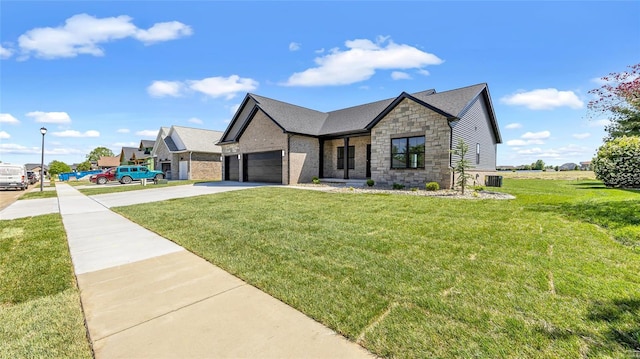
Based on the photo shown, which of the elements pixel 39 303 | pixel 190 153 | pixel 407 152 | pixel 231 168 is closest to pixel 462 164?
pixel 407 152

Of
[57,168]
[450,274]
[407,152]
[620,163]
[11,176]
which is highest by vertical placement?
[407,152]

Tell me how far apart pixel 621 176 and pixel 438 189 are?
1205 centimetres

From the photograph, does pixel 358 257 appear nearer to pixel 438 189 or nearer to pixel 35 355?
pixel 35 355

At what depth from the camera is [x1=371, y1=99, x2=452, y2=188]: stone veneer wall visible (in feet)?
44.0

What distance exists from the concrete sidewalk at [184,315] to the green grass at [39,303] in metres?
0.14

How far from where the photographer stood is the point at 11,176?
20953 millimetres

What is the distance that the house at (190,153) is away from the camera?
97.6 feet

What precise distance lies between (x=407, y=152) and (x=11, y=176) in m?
30.5

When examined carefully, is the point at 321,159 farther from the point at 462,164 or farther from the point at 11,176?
the point at 11,176

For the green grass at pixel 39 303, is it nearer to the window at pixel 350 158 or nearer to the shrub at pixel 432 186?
the shrub at pixel 432 186

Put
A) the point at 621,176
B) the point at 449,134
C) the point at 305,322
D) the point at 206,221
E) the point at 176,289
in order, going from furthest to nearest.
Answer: the point at 621,176, the point at 449,134, the point at 206,221, the point at 176,289, the point at 305,322

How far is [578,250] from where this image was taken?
4.34 m

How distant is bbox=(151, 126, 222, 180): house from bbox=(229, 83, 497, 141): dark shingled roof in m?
10.1

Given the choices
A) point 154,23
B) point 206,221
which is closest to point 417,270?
point 206,221
